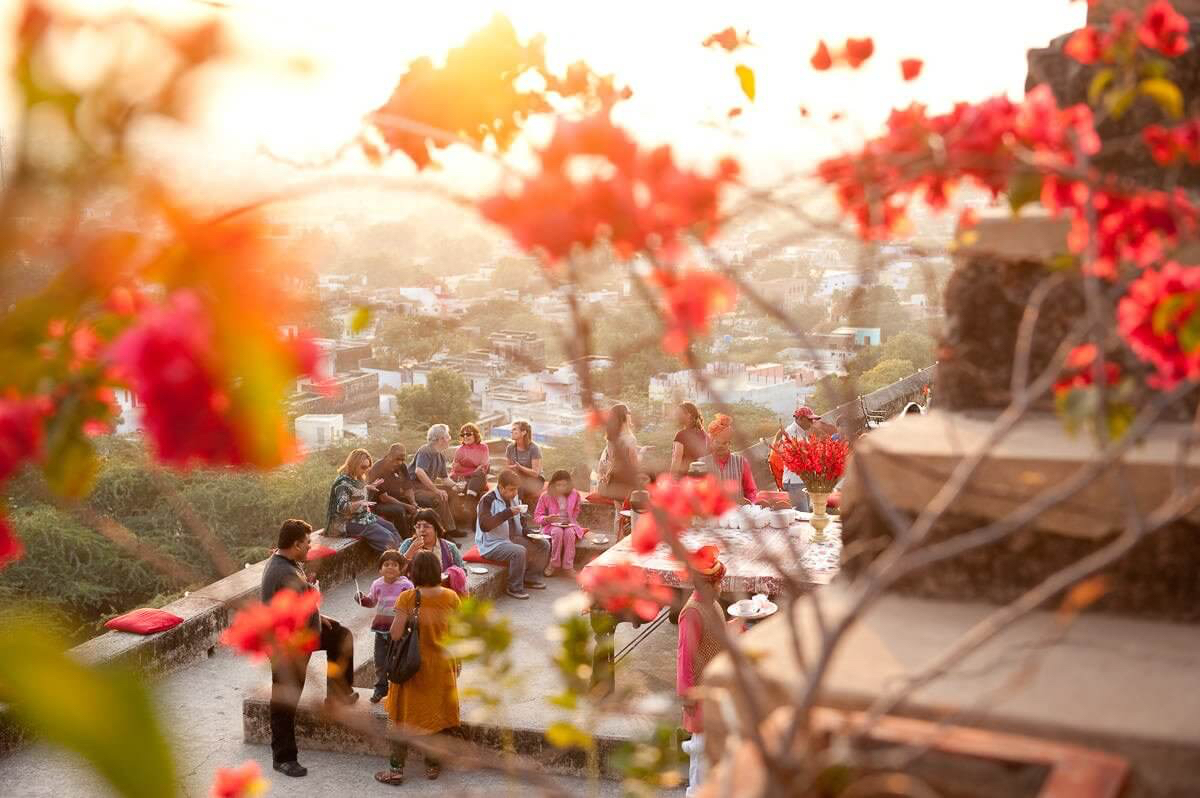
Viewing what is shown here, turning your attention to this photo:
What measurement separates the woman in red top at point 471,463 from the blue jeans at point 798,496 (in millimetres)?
2613

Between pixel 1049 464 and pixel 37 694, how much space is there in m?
1.84

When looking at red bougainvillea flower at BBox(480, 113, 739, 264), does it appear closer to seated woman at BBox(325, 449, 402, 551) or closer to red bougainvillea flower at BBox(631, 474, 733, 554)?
red bougainvillea flower at BBox(631, 474, 733, 554)

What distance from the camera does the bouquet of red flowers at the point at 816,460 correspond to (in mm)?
7348

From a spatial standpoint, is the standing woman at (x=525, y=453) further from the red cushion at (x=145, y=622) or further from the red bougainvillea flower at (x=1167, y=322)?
the red bougainvillea flower at (x=1167, y=322)

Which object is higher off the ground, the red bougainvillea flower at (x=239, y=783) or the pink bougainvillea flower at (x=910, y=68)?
the pink bougainvillea flower at (x=910, y=68)

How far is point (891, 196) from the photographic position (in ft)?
7.42

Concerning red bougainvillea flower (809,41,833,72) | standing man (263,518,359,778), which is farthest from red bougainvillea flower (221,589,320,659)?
standing man (263,518,359,778)

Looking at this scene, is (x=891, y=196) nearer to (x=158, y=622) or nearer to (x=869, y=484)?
(x=869, y=484)

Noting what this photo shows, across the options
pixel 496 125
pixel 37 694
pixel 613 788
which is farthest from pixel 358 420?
pixel 37 694

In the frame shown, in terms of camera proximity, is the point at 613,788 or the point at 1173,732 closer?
the point at 1173,732

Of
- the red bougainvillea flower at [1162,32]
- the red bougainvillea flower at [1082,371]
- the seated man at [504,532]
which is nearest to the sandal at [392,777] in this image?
the seated man at [504,532]

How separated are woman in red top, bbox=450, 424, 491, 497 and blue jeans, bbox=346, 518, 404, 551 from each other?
101 cm

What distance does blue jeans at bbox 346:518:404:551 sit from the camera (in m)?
9.09

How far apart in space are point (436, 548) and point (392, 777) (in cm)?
173
